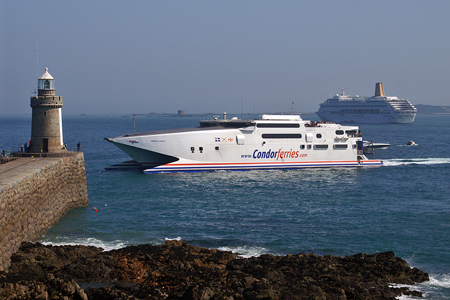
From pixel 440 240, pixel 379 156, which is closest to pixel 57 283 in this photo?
pixel 440 240

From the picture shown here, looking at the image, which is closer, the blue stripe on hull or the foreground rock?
the foreground rock

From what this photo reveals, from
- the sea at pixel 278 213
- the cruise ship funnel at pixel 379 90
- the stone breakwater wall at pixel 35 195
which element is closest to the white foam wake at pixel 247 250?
the sea at pixel 278 213

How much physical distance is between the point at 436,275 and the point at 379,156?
125ft

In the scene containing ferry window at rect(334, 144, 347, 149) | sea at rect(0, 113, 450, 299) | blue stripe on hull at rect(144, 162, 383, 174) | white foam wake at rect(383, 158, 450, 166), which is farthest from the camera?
white foam wake at rect(383, 158, 450, 166)

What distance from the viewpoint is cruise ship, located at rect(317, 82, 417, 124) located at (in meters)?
140

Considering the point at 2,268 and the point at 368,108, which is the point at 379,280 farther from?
the point at 368,108

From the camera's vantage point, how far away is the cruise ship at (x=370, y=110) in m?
140

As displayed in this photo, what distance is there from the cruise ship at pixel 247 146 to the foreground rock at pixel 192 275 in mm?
21904

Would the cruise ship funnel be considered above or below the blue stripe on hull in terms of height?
above

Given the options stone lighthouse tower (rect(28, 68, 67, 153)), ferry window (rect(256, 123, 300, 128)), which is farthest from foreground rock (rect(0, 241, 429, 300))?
ferry window (rect(256, 123, 300, 128))

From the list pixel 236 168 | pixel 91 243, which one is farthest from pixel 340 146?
pixel 91 243

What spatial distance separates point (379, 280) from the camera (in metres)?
15.5

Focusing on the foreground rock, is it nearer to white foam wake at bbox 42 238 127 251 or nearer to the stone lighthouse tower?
white foam wake at bbox 42 238 127 251

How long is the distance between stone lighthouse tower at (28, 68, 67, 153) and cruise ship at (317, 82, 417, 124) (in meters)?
125
